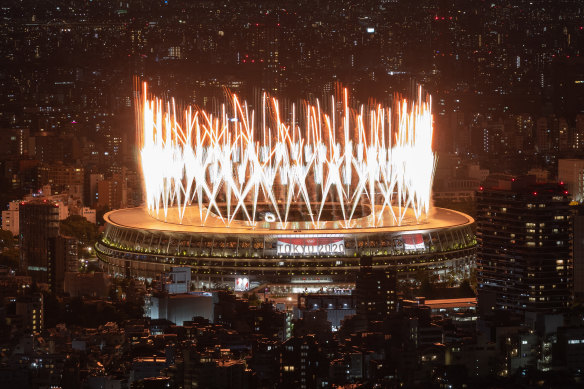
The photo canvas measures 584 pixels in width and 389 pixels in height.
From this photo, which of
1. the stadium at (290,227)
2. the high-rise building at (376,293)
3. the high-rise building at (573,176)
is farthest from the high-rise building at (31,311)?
the high-rise building at (573,176)

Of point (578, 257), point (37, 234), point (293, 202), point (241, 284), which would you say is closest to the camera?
point (578, 257)

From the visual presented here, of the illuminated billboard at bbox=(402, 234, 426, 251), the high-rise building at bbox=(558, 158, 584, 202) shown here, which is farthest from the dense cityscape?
the high-rise building at bbox=(558, 158, 584, 202)

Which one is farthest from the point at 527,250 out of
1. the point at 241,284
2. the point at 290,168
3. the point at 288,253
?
the point at 290,168

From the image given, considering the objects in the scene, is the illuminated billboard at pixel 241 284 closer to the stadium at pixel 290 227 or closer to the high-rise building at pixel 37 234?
the stadium at pixel 290 227

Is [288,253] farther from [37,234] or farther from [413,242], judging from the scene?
[37,234]

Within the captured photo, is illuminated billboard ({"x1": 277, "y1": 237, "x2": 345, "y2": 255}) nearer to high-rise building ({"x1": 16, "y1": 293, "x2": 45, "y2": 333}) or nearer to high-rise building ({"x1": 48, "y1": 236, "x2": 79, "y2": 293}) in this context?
high-rise building ({"x1": 48, "y1": 236, "x2": 79, "y2": 293})

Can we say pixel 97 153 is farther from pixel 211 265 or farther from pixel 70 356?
pixel 70 356
